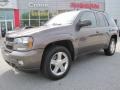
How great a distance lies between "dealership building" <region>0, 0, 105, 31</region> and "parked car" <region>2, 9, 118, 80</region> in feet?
63.3

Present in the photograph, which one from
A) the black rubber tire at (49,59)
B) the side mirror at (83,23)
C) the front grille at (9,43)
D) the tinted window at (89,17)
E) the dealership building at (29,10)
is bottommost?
the black rubber tire at (49,59)

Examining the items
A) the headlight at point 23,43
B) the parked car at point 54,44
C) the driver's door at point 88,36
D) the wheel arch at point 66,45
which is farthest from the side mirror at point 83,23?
the headlight at point 23,43

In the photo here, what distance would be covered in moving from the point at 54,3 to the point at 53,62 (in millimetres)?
24601

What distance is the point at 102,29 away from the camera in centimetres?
556

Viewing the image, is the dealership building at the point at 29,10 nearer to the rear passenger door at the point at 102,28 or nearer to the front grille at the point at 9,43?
the rear passenger door at the point at 102,28

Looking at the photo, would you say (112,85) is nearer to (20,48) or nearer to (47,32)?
(47,32)

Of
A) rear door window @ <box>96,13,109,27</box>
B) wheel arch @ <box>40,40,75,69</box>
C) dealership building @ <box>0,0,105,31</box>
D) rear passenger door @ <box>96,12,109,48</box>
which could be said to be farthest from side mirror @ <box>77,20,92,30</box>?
dealership building @ <box>0,0,105,31</box>

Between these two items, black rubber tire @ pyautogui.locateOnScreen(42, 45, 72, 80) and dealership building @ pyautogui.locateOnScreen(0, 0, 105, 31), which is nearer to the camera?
black rubber tire @ pyautogui.locateOnScreen(42, 45, 72, 80)

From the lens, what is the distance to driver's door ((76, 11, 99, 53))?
14.9 ft

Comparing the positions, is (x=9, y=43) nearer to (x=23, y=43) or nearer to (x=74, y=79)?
(x=23, y=43)

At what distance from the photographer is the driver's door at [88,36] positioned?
179 inches

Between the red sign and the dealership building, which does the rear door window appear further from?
the red sign

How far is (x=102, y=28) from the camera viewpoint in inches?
220

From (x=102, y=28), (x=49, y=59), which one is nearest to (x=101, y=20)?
(x=102, y=28)
